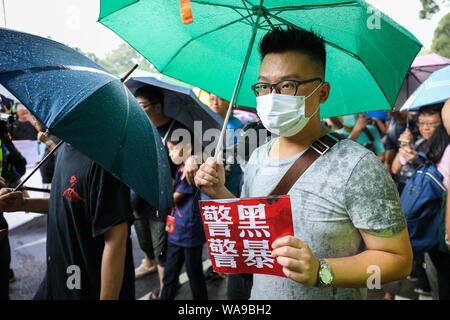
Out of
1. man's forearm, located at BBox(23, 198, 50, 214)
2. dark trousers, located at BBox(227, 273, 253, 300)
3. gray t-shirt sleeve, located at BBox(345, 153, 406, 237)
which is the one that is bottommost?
dark trousers, located at BBox(227, 273, 253, 300)

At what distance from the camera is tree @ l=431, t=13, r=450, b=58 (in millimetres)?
23006

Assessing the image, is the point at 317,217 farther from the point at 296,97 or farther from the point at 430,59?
the point at 430,59

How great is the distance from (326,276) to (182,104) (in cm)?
247

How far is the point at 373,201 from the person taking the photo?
114cm

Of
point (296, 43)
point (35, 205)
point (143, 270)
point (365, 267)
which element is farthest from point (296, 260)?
point (143, 270)

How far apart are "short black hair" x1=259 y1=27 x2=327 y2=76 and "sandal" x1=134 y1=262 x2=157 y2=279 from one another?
3454mm

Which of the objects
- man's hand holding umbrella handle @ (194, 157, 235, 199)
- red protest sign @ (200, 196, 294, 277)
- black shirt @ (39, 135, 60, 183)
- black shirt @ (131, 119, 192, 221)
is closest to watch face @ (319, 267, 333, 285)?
red protest sign @ (200, 196, 294, 277)

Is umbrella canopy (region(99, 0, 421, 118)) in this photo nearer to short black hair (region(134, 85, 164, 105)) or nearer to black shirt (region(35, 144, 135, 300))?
black shirt (region(35, 144, 135, 300))

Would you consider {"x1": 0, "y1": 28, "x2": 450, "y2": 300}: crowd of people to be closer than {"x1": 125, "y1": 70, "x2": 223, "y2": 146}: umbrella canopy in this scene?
Yes

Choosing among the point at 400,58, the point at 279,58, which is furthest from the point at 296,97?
the point at 400,58

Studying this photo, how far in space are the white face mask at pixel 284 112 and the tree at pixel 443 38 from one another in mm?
27083

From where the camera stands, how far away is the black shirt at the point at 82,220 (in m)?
1.58

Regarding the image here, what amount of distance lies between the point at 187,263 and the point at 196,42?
1.97m

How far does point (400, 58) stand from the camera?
1.51m
